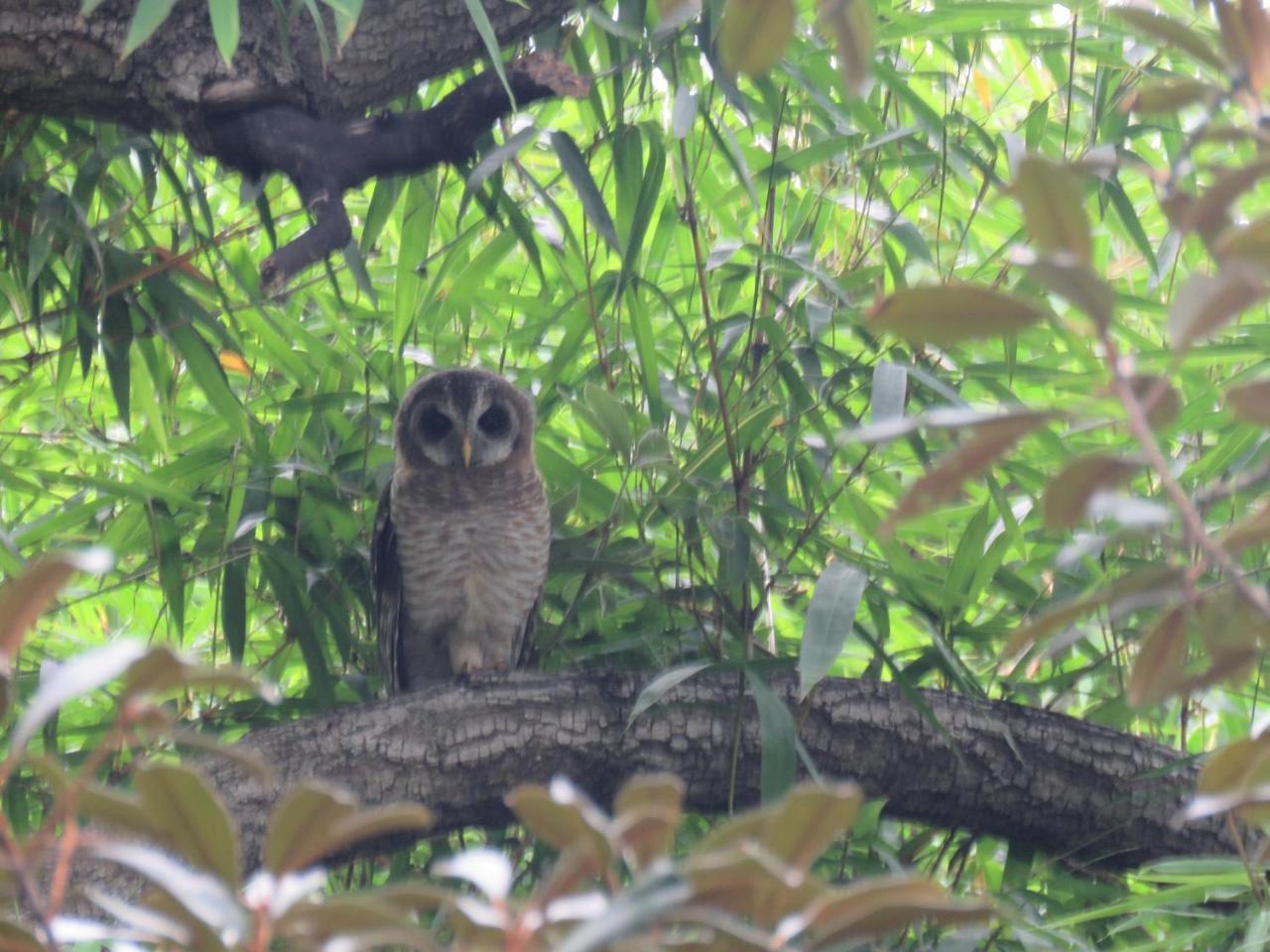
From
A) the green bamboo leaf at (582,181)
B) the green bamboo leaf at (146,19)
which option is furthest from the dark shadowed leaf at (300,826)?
the green bamboo leaf at (582,181)

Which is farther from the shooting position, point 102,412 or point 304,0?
point 102,412

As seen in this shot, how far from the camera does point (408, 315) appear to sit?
2.77 m

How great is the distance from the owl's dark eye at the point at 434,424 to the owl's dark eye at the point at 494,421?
0.24ft

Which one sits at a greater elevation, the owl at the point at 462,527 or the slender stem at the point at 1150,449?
the owl at the point at 462,527

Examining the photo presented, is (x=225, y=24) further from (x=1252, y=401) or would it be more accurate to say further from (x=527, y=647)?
(x=1252, y=401)

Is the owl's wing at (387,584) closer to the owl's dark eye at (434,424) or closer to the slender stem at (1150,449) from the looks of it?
the owl's dark eye at (434,424)

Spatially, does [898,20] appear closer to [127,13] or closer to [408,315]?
[408,315]

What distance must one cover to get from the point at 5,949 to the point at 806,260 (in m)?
2.12

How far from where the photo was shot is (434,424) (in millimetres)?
3086

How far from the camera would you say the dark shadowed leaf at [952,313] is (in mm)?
643

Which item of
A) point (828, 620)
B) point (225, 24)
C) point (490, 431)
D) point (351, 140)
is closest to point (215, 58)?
point (351, 140)

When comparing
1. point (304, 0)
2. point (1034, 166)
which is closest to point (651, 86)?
point (304, 0)

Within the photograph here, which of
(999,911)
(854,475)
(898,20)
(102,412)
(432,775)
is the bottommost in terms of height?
(999,911)

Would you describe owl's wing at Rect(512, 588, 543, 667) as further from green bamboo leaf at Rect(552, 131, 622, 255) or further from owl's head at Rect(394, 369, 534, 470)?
green bamboo leaf at Rect(552, 131, 622, 255)
